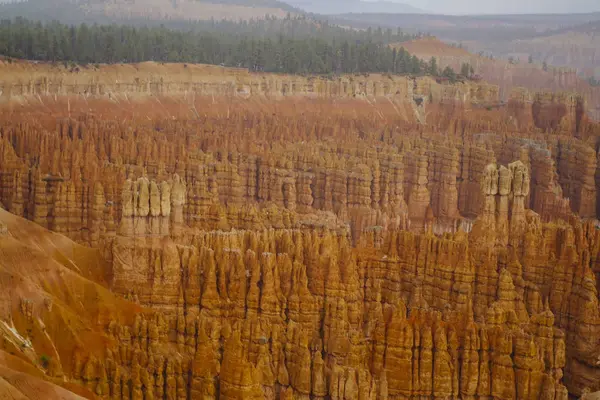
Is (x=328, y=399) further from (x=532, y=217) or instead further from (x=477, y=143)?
(x=477, y=143)

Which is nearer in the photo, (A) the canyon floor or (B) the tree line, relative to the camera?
(A) the canyon floor

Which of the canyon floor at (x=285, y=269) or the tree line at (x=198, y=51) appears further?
the tree line at (x=198, y=51)

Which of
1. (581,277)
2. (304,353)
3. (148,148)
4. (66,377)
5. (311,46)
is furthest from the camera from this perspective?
(311,46)

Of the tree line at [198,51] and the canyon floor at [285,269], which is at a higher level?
the tree line at [198,51]

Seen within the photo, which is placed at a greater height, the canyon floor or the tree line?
the tree line

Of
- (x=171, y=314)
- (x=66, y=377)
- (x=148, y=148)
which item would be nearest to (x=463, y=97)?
(x=148, y=148)

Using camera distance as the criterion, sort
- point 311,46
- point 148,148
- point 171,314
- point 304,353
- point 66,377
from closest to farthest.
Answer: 1. point 66,377
2. point 304,353
3. point 171,314
4. point 148,148
5. point 311,46
